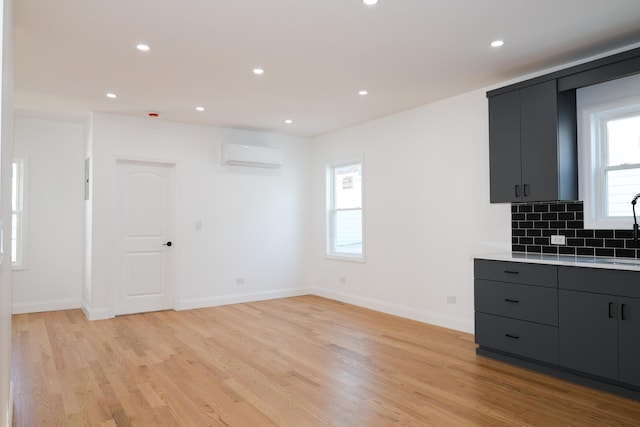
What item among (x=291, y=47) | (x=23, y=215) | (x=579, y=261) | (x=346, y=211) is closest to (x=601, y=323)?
(x=579, y=261)

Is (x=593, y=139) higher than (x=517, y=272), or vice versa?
(x=593, y=139)

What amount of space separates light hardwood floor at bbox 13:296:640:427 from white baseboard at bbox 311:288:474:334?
0.15 meters

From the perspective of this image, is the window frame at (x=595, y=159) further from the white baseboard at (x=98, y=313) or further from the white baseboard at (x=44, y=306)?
the white baseboard at (x=44, y=306)

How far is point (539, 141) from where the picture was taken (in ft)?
12.2

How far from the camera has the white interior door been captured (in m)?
5.68

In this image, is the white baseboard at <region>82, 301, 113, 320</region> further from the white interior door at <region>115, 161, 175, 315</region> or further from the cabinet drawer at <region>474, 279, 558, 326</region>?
the cabinet drawer at <region>474, 279, 558, 326</region>

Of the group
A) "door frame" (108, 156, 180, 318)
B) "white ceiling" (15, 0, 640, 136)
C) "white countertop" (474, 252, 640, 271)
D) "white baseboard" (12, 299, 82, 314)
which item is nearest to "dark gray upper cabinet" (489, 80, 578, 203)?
"white ceiling" (15, 0, 640, 136)

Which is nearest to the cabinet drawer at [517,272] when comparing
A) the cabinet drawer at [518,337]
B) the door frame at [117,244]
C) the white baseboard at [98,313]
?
the cabinet drawer at [518,337]

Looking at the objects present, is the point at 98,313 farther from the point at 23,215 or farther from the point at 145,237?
the point at 23,215

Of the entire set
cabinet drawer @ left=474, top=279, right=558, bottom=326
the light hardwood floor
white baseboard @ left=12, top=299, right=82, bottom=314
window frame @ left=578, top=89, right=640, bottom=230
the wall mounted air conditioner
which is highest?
the wall mounted air conditioner

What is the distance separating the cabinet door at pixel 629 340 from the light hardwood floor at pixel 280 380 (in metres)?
0.18

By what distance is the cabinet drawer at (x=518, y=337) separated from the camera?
332 centimetres

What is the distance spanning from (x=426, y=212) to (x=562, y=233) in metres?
1.57

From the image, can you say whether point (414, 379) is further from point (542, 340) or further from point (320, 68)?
point (320, 68)
